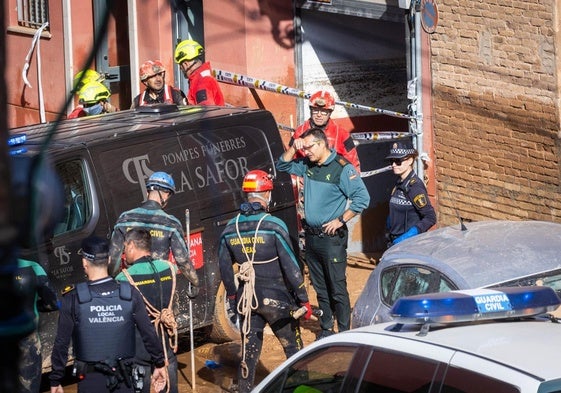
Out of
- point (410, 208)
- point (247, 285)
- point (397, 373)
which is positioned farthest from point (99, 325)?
point (410, 208)

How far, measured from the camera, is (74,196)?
962 cm

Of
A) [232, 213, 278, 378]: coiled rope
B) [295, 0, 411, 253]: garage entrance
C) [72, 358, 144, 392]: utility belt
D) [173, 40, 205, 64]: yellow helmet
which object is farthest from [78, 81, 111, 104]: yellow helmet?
→ [72, 358, 144, 392]: utility belt

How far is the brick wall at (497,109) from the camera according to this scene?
12203 mm

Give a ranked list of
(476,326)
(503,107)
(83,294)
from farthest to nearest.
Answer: (503,107) → (83,294) → (476,326)

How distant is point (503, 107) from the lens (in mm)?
12672

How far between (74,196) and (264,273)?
5.75 ft

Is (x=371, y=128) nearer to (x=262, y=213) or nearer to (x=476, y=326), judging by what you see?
(x=262, y=213)

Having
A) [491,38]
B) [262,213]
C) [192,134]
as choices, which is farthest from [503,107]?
[262,213]

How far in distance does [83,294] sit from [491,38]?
22.6 feet

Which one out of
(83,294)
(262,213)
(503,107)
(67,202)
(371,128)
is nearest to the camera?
(83,294)

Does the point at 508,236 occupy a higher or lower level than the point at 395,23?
lower

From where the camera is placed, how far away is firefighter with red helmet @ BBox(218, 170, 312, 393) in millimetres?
8914

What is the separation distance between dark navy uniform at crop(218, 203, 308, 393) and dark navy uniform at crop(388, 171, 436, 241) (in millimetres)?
1568

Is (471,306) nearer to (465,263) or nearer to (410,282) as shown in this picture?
(465,263)
